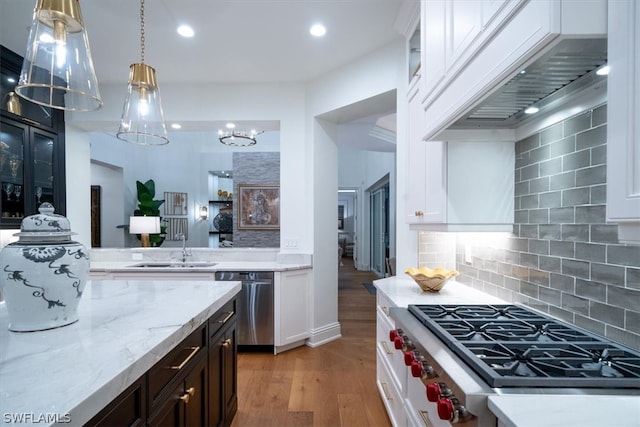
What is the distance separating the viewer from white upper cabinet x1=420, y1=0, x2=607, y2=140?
746 mm

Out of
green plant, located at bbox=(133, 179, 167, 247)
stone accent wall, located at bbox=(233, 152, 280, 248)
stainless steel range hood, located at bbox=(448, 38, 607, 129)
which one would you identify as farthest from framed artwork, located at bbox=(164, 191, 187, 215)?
stainless steel range hood, located at bbox=(448, 38, 607, 129)

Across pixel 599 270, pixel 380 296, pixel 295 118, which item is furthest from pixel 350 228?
pixel 599 270

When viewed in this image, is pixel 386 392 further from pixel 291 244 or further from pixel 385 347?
pixel 291 244

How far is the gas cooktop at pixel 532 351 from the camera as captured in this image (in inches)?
30.8

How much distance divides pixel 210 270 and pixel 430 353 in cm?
255

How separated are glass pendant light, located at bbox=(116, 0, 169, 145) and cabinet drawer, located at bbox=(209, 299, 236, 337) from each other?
1234 mm

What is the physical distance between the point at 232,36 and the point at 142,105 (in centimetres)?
119

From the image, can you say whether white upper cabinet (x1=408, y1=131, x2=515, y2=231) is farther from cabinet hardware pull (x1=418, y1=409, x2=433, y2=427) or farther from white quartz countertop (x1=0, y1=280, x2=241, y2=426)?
white quartz countertop (x1=0, y1=280, x2=241, y2=426)

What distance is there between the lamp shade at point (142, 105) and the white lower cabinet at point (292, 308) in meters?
1.78

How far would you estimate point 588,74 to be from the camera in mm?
1052

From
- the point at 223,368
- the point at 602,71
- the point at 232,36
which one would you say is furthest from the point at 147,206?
the point at 602,71

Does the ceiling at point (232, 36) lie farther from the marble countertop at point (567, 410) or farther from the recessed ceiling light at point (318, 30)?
the marble countertop at point (567, 410)

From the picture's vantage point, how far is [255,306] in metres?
3.11

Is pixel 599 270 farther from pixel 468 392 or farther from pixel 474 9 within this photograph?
pixel 474 9
